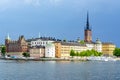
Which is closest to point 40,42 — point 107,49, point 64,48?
point 64,48

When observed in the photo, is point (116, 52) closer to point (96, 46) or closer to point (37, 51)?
point (96, 46)

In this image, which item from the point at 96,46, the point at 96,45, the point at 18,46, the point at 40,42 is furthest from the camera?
the point at 96,45

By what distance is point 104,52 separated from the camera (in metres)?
161

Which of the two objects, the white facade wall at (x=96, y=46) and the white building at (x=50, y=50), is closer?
the white building at (x=50, y=50)

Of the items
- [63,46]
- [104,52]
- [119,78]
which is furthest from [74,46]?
[119,78]

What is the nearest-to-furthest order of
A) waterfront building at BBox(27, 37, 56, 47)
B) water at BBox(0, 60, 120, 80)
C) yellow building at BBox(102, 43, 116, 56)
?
water at BBox(0, 60, 120, 80) < waterfront building at BBox(27, 37, 56, 47) < yellow building at BBox(102, 43, 116, 56)

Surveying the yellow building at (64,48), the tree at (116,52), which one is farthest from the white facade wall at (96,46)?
the yellow building at (64,48)

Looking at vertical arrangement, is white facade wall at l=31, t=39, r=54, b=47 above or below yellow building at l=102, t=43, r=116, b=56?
above

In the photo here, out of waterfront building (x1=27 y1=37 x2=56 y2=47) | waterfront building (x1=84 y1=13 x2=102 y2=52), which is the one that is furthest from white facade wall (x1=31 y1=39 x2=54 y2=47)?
waterfront building (x1=84 y1=13 x2=102 y2=52)

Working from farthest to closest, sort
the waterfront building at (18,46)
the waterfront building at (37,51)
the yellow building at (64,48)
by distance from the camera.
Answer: the waterfront building at (18,46)
the waterfront building at (37,51)
the yellow building at (64,48)

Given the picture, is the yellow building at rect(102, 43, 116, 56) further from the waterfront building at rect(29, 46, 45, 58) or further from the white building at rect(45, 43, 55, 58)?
the white building at rect(45, 43, 55, 58)

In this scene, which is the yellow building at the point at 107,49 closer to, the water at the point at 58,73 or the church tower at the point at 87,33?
the church tower at the point at 87,33

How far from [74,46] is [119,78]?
93.8 metres

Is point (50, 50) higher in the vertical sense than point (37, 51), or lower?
higher
